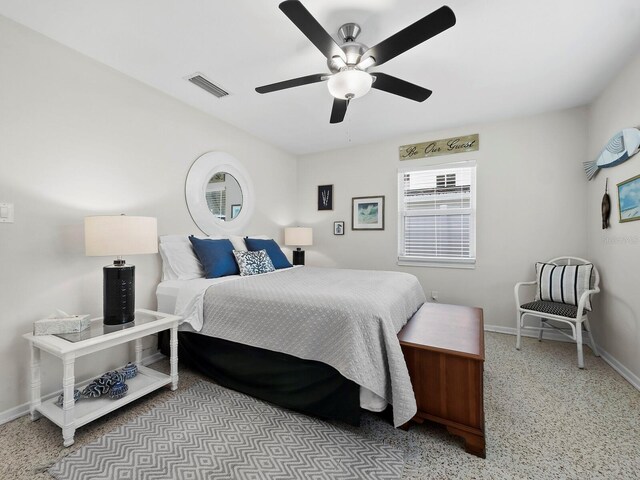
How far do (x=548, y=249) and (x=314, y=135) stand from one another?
10.1 ft

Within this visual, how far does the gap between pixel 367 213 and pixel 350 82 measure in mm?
2475

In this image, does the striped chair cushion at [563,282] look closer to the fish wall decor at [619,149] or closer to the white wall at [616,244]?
the white wall at [616,244]

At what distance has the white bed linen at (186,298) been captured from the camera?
220cm

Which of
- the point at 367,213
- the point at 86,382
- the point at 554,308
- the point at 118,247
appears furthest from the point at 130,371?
the point at 554,308

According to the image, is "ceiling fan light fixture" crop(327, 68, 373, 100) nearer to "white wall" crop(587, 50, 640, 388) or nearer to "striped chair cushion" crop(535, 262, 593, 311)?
"white wall" crop(587, 50, 640, 388)

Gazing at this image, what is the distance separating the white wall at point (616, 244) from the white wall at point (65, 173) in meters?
3.61

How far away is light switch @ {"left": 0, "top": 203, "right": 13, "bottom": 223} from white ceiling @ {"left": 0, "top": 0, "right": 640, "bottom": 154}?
3.90 ft

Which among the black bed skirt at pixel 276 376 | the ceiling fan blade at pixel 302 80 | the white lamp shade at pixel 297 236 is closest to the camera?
the black bed skirt at pixel 276 376

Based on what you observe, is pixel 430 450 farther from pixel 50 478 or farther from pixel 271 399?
pixel 50 478

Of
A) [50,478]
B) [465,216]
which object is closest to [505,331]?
[465,216]

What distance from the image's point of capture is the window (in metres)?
3.57

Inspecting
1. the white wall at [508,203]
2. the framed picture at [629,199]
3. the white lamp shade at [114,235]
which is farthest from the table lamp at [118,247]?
the framed picture at [629,199]

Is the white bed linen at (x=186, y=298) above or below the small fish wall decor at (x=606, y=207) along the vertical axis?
below

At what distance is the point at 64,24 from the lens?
1.86 meters
